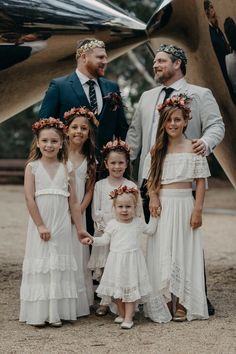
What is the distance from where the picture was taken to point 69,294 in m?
5.11

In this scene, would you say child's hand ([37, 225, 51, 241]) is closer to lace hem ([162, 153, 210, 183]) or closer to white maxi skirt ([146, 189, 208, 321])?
white maxi skirt ([146, 189, 208, 321])

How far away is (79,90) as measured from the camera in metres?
5.65

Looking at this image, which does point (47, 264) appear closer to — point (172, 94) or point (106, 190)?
point (106, 190)

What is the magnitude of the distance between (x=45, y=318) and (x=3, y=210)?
10324mm

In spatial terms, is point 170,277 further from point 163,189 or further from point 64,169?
point 64,169

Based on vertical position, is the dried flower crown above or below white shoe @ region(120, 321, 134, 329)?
above

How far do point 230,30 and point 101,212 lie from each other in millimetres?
1653

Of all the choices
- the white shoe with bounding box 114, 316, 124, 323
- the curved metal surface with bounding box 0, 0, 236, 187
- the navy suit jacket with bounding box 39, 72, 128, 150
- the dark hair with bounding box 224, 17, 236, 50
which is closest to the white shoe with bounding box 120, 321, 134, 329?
the white shoe with bounding box 114, 316, 124, 323

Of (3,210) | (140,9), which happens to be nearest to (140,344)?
(3,210)

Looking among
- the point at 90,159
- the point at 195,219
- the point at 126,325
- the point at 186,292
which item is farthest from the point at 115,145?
the point at 126,325

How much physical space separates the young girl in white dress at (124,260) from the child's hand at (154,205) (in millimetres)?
109

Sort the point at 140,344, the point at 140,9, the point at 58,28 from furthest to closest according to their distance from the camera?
the point at 140,9 → the point at 58,28 → the point at 140,344

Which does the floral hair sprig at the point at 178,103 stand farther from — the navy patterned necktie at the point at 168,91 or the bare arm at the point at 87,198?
the bare arm at the point at 87,198

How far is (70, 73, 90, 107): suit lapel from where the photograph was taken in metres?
5.64
